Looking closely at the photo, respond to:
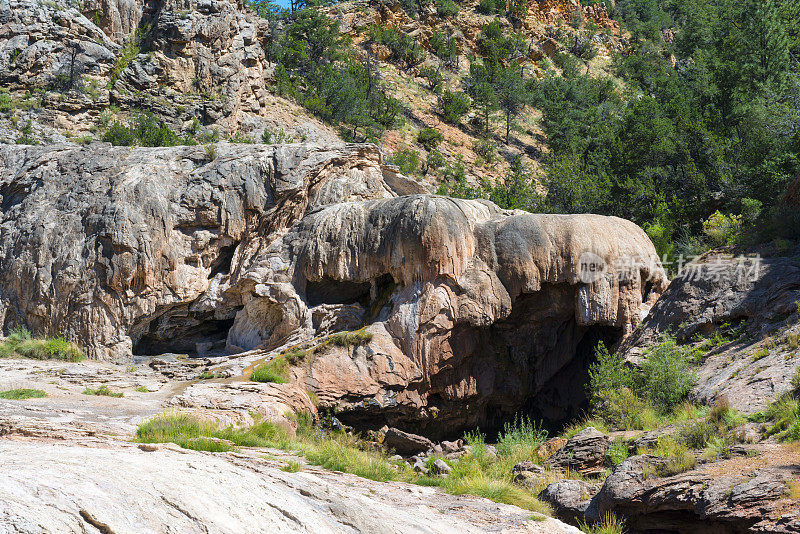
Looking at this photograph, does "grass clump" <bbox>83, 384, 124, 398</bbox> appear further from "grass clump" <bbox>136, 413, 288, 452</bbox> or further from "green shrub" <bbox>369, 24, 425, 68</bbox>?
"green shrub" <bbox>369, 24, 425, 68</bbox>

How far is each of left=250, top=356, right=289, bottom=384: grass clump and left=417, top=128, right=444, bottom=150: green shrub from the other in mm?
30357

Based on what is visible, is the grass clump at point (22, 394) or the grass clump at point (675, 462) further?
the grass clump at point (22, 394)

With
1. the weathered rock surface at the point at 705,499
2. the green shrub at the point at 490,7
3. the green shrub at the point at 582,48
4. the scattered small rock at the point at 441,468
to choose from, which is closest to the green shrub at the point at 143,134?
the scattered small rock at the point at 441,468

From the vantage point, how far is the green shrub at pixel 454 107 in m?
50.8

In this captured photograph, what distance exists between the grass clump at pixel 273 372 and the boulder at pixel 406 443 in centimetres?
313

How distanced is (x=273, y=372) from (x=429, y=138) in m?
31.3

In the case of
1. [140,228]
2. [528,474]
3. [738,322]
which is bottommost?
[528,474]

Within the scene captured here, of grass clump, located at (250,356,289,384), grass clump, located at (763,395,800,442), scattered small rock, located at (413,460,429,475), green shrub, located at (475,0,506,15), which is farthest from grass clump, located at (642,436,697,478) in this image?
green shrub, located at (475,0,506,15)

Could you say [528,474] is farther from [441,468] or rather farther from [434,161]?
[434,161]

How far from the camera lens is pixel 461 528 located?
8.23 m

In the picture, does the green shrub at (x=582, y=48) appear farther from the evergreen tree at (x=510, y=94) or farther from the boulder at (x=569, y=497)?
the boulder at (x=569, y=497)

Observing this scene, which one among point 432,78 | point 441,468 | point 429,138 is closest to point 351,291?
point 441,468

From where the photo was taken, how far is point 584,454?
13430mm

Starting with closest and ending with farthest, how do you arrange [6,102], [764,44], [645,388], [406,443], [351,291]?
[645,388] < [406,443] < [351,291] < [6,102] < [764,44]
